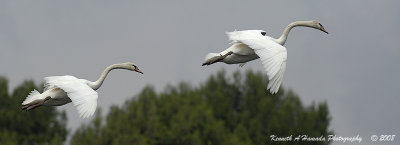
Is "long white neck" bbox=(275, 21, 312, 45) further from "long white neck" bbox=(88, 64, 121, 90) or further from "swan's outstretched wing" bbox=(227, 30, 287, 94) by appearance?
"long white neck" bbox=(88, 64, 121, 90)

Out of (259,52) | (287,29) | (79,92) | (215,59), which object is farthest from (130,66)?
(259,52)

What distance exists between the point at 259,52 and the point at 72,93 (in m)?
5.42

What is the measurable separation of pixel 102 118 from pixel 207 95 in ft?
44.9

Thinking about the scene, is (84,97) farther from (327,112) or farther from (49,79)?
(327,112)

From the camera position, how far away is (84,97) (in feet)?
102

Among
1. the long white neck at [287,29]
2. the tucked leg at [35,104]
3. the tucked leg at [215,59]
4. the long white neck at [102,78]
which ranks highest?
the long white neck at [287,29]

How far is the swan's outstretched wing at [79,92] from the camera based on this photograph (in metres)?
30.5

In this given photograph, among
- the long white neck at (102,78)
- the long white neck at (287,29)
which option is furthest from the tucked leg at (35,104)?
the long white neck at (287,29)

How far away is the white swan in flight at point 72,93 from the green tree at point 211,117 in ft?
176

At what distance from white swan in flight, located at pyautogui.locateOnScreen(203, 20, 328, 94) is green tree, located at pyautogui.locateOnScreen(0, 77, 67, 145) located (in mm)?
59383

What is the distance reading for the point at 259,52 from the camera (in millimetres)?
30844

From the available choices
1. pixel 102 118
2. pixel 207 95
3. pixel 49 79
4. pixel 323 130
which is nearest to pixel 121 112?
pixel 102 118

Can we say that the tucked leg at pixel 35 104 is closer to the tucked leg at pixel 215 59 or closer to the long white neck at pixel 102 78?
the long white neck at pixel 102 78

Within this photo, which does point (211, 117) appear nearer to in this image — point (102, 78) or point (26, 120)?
point (26, 120)
